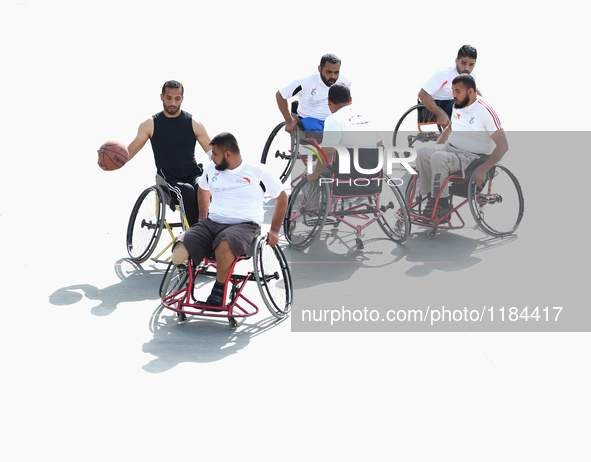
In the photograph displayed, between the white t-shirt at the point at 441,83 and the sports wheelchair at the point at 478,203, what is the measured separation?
5.56 feet

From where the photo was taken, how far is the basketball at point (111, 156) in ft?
19.2

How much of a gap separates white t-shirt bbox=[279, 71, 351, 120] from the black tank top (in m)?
2.21

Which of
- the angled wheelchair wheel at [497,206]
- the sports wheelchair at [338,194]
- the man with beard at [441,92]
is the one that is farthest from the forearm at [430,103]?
the sports wheelchair at [338,194]

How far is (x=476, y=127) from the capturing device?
6.88 m

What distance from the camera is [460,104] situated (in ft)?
22.6

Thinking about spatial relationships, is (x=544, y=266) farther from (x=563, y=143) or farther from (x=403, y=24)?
(x=403, y=24)

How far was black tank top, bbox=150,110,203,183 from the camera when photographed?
20.4 feet

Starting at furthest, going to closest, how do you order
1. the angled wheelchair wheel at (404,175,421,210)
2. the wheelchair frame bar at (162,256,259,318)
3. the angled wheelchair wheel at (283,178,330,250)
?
the angled wheelchair wheel at (404,175,421,210)
the angled wheelchair wheel at (283,178,330,250)
the wheelchair frame bar at (162,256,259,318)

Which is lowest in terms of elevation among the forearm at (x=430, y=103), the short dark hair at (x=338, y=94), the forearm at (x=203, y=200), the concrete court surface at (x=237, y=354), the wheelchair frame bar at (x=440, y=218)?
Answer: the concrete court surface at (x=237, y=354)

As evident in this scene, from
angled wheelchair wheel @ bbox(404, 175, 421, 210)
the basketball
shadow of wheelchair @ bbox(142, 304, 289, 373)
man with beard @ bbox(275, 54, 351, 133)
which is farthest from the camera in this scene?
man with beard @ bbox(275, 54, 351, 133)

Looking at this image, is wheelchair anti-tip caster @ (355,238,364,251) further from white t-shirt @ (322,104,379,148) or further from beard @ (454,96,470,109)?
beard @ (454,96,470,109)

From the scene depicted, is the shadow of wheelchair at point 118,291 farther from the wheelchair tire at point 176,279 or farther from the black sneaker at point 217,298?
the black sneaker at point 217,298

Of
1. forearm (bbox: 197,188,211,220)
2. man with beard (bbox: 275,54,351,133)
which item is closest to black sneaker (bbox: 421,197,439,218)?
man with beard (bbox: 275,54,351,133)

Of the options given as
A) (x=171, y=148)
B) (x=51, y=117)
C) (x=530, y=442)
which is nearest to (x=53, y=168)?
(x=51, y=117)
